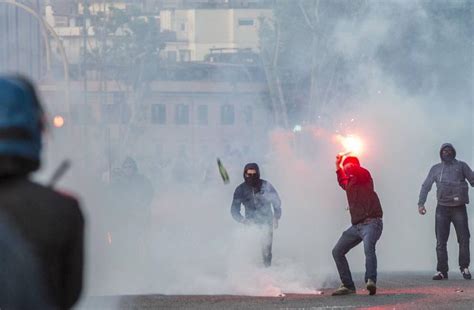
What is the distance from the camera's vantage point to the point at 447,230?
1591cm

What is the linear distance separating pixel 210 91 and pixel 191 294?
139 feet

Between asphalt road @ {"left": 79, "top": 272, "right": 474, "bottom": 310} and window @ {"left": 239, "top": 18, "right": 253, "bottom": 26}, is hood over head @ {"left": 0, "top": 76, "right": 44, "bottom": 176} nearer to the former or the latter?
asphalt road @ {"left": 79, "top": 272, "right": 474, "bottom": 310}

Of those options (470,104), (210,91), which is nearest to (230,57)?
(210,91)

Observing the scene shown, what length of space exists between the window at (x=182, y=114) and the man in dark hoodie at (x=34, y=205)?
53762 mm

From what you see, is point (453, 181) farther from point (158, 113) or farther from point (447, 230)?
point (158, 113)

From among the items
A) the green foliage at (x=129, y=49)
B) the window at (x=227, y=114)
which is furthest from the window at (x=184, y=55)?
the green foliage at (x=129, y=49)

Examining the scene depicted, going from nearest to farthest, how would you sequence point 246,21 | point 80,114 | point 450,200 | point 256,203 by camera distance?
point 256,203 → point 450,200 → point 80,114 → point 246,21

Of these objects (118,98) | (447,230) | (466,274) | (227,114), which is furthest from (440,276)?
(227,114)


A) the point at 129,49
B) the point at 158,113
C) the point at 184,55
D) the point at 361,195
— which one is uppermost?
the point at 184,55

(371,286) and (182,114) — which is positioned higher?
(182,114)

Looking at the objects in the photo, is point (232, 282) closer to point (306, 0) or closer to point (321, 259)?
point (321, 259)

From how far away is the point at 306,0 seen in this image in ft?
135

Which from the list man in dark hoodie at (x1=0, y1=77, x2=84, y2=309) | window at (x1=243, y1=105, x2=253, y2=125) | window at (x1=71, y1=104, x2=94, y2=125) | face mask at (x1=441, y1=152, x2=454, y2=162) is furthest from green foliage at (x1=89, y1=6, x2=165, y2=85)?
man in dark hoodie at (x1=0, y1=77, x2=84, y2=309)

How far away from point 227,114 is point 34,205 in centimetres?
5465
